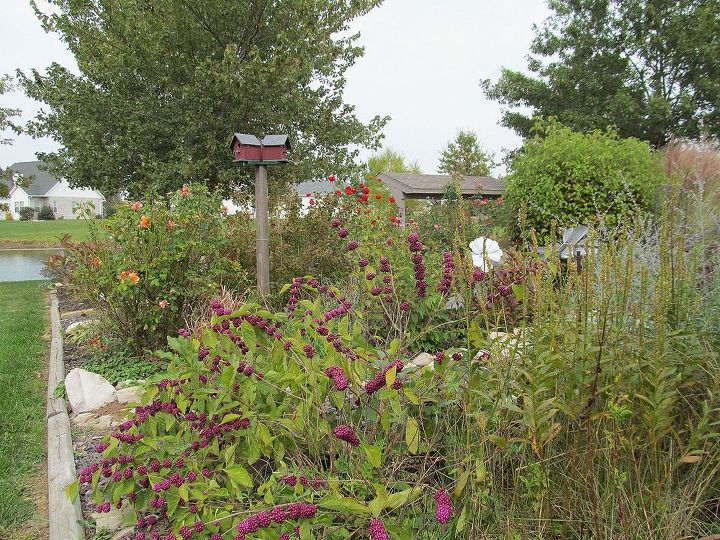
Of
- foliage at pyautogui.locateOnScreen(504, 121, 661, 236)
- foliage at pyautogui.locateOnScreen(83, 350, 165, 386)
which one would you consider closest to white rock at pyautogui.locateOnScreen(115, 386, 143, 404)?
foliage at pyautogui.locateOnScreen(83, 350, 165, 386)

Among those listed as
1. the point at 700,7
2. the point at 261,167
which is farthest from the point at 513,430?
the point at 700,7

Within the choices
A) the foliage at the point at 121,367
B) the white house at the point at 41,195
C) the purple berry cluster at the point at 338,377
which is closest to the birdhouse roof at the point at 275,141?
the foliage at the point at 121,367

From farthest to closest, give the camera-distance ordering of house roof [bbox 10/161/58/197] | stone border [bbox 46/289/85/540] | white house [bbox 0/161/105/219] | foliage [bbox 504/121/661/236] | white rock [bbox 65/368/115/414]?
1. white house [bbox 0/161/105/219]
2. house roof [bbox 10/161/58/197]
3. foliage [bbox 504/121/661/236]
4. white rock [bbox 65/368/115/414]
5. stone border [bbox 46/289/85/540]

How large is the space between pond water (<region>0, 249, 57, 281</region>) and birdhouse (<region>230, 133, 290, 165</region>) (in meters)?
8.14

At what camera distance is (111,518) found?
226 centimetres

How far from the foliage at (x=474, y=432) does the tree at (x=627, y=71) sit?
16635 mm

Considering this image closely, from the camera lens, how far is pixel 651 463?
174 centimetres

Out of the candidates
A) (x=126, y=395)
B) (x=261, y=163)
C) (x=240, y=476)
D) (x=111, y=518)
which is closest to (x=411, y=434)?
(x=240, y=476)

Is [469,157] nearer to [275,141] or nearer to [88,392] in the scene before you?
[275,141]

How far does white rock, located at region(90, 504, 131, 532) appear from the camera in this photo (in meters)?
2.19

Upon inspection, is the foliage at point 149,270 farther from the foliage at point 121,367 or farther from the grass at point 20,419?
the grass at point 20,419

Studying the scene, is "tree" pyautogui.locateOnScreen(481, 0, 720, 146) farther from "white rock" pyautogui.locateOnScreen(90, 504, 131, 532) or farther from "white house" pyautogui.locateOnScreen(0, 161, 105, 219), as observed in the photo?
"white house" pyautogui.locateOnScreen(0, 161, 105, 219)

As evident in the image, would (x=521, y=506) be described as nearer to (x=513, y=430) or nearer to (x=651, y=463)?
(x=513, y=430)

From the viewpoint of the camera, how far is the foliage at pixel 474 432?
1.53 meters
